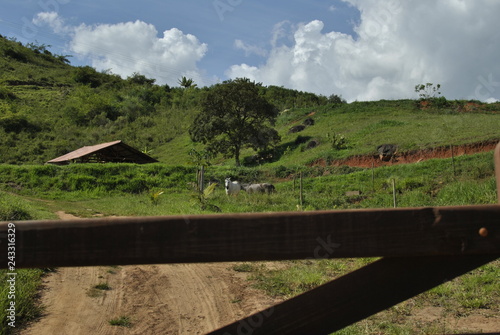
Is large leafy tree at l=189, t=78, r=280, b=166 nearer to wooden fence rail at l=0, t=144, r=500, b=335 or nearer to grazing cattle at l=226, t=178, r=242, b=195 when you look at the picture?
grazing cattle at l=226, t=178, r=242, b=195

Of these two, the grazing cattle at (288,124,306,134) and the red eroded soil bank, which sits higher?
the grazing cattle at (288,124,306,134)

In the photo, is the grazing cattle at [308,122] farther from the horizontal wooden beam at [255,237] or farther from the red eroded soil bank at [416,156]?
the horizontal wooden beam at [255,237]

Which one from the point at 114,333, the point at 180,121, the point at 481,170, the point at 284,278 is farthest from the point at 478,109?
the point at 114,333

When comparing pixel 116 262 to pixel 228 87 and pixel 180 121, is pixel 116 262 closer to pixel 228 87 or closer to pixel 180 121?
pixel 228 87

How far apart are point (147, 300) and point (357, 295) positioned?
12.0 feet

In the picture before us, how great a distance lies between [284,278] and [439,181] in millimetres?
11784

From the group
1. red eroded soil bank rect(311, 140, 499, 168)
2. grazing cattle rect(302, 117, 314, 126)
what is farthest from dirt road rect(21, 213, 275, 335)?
grazing cattle rect(302, 117, 314, 126)

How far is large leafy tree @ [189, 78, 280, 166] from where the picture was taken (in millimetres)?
31562

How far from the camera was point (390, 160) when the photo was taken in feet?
74.9

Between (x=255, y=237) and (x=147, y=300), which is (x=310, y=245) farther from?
(x=147, y=300)

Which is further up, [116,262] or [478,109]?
[478,109]

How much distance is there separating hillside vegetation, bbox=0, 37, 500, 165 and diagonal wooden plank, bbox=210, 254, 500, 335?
21.7m

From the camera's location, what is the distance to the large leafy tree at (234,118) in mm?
31562

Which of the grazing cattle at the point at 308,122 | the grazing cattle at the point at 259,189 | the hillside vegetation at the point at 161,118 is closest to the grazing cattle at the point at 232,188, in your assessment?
the grazing cattle at the point at 259,189
